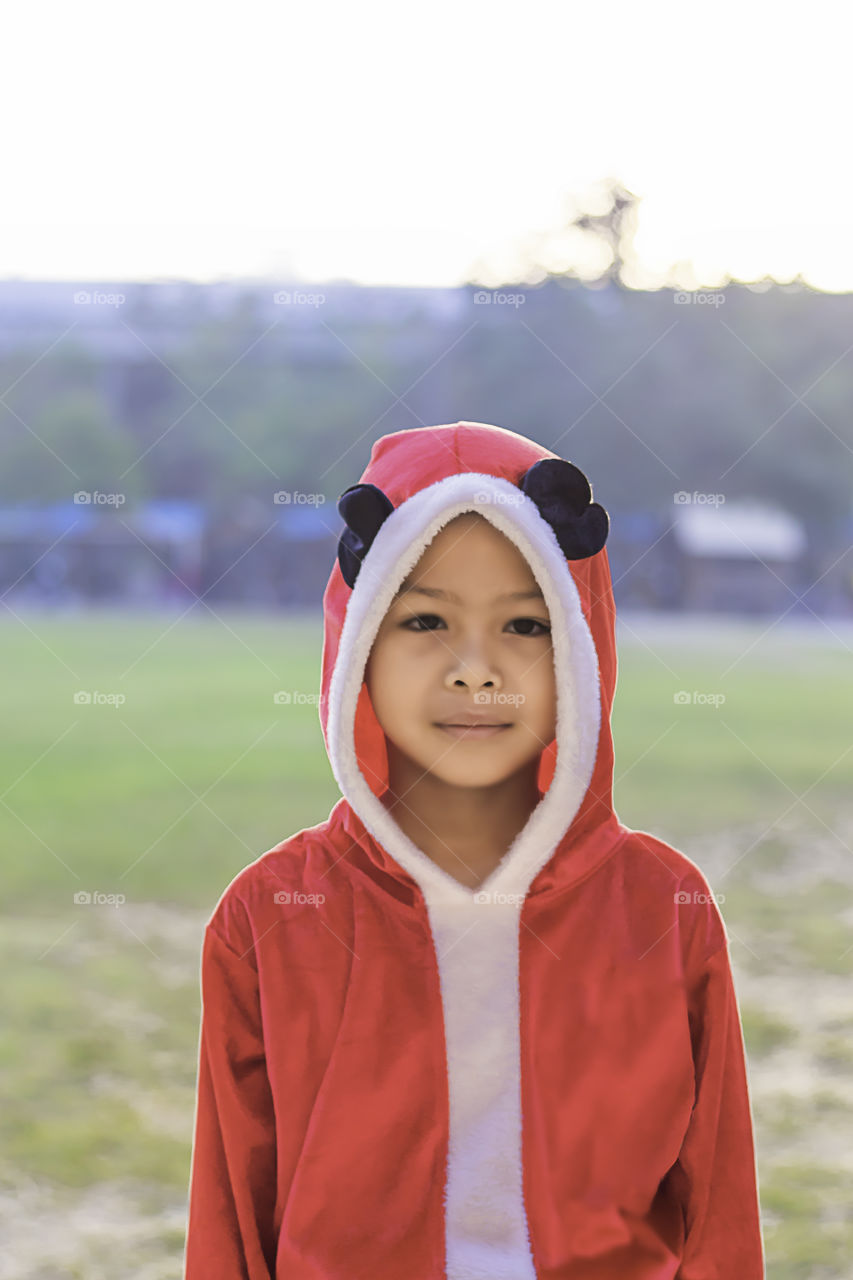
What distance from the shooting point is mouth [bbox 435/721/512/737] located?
1.37m

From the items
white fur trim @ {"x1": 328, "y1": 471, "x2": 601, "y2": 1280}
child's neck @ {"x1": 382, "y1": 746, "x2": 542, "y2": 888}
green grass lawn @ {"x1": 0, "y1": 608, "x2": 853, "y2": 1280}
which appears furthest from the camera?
green grass lawn @ {"x1": 0, "y1": 608, "x2": 853, "y2": 1280}

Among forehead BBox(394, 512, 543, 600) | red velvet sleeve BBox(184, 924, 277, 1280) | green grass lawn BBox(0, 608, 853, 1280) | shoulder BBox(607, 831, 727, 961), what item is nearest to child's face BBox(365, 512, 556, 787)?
forehead BBox(394, 512, 543, 600)

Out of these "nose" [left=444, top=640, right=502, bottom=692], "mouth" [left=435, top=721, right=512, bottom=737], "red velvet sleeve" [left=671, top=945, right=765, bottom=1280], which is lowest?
"red velvet sleeve" [left=671, top=945, right=765, bottom=1280]

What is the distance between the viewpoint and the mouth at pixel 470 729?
137 cm

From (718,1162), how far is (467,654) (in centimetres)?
62

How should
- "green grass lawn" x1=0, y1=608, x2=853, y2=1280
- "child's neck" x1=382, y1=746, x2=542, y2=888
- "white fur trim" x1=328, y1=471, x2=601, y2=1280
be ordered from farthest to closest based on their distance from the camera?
"green grass lawn" x1=0, y1=608, x2=853, y2=1280 < "child's neck" x1=382, y1=746, x2=542, y2=888 < "white fur trim" x1=328, y1=471, x2=601, y2=1280

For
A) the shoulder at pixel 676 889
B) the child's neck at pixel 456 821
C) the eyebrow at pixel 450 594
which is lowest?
the shoulder at pixel 676 889

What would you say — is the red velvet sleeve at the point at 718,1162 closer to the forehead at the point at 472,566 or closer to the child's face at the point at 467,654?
the child's face at the point at 467,654

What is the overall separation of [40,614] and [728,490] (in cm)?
1146

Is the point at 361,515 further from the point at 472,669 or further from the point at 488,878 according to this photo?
the point at 488,878

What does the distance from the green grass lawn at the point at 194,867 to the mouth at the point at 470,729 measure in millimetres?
1411

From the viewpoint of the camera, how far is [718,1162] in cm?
137

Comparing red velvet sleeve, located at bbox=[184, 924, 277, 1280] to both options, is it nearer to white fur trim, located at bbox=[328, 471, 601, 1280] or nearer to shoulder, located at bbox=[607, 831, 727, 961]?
white fur trim, located at bbox=[328, 471, 601, 1280]

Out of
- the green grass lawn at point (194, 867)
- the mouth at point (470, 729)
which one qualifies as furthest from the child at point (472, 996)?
the green grass lawn at point (194, 867)
